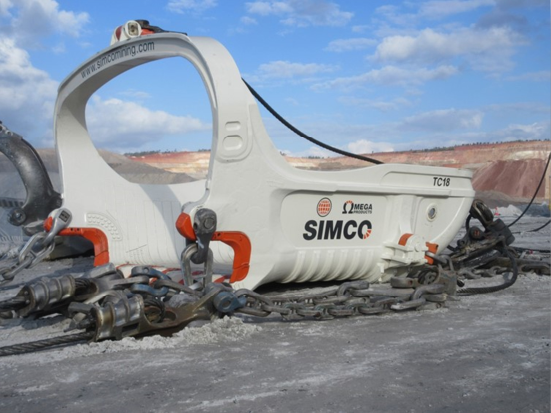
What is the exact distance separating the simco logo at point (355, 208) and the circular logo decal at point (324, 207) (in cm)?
17

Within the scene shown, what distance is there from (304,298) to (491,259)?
301 centimetres

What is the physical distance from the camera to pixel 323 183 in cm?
501

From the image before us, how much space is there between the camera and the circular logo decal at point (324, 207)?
5.09 meters

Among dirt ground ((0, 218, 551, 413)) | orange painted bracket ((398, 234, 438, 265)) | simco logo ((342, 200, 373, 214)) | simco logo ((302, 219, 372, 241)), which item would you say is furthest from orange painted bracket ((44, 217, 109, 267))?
orange painted bracket ((398, 234, 438, 265))

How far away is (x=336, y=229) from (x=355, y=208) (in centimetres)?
27

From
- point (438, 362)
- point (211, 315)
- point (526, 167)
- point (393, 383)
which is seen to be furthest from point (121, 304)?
point (526, 167)

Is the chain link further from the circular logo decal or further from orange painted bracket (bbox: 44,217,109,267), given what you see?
the circular logo decal

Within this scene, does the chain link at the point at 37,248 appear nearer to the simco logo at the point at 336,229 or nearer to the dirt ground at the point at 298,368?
the dirt ground at the point at 298,368

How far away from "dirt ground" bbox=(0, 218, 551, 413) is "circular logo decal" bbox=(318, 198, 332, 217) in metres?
1.15

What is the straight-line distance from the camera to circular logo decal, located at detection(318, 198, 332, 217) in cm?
509

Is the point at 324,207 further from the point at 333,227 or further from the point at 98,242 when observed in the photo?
the point at 98,242

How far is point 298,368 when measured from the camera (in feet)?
10.2

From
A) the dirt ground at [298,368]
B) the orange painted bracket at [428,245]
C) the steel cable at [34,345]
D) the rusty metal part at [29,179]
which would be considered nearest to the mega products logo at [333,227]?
the orange painted bracket at [428,245]

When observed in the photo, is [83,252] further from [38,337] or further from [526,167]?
[526,167]
